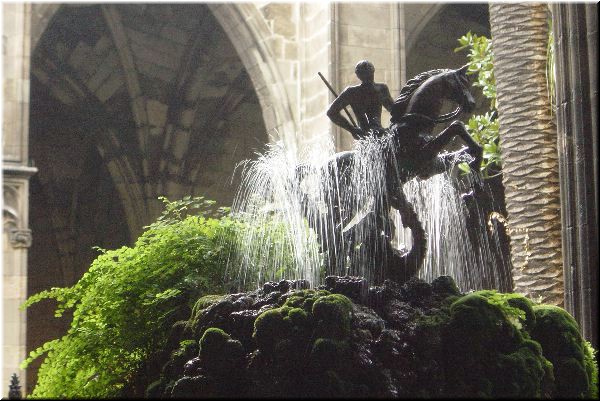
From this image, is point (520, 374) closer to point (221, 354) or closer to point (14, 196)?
point (221, 354)

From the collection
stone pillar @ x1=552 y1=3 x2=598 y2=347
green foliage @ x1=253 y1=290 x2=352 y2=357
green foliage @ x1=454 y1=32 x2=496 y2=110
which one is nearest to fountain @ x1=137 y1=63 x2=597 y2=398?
green foliage @ x1=253 y1=290 x2=352 y2=357

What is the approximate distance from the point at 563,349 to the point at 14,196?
6941mm

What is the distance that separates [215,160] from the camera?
1900cm

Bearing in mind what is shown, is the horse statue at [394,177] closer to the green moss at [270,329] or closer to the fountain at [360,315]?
the fountain at [360,315]

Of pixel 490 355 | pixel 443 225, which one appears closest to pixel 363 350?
pixel 490 355

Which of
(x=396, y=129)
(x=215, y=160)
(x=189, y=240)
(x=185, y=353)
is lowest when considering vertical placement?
(x=185, y=353)

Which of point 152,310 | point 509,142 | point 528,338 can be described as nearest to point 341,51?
point 509,142

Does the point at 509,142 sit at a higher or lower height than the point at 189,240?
higher

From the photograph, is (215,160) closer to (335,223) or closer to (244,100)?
(244,100)

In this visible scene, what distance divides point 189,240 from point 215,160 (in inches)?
448

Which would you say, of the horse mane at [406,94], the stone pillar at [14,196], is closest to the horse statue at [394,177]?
the horse mane at [406,94]

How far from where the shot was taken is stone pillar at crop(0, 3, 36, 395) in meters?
11.7

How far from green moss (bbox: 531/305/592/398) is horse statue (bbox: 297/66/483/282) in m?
0.92

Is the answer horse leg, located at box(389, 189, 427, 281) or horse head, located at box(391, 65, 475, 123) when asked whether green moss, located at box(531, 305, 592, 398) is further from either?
horse head, located at box(391, 65, 475, 123)
